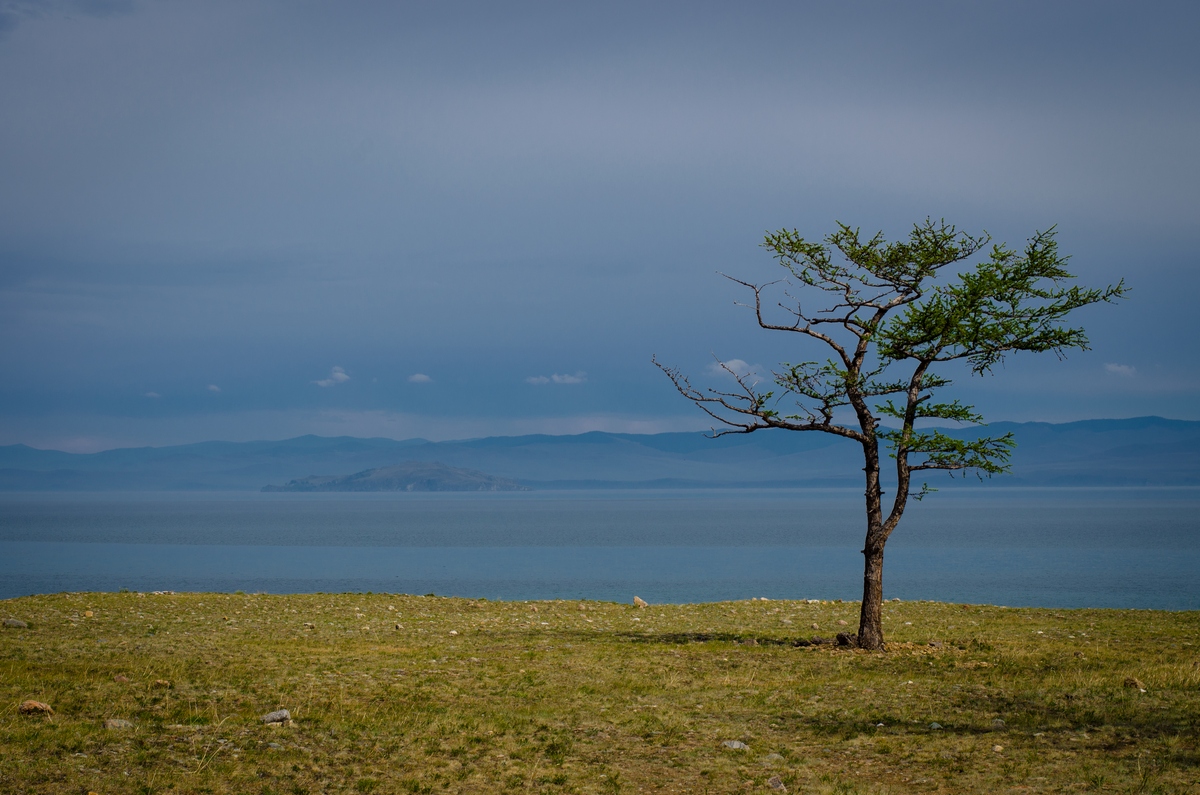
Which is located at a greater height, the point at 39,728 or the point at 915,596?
the point at 39,728

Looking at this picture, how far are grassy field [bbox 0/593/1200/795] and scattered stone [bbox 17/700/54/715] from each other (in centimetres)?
15

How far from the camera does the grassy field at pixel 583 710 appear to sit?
11859 millimetres

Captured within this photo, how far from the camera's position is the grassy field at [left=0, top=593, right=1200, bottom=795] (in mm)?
11859

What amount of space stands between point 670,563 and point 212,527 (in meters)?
127

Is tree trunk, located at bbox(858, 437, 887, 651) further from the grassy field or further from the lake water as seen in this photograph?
the lake water

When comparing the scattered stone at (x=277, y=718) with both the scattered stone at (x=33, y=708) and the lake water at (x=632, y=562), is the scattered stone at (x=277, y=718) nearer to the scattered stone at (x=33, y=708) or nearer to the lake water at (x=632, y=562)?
the scattered stone at (x=33, y=708)

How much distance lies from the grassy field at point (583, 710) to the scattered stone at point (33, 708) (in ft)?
0.50

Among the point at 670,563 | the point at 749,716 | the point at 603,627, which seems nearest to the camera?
the point at 749,716

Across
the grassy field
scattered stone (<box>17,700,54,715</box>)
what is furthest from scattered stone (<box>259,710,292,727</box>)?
scattered stone (<box>17,700,54,715</box>)

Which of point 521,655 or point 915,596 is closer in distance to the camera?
point 521,655

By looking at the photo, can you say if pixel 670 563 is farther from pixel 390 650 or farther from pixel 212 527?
pixel 212 527

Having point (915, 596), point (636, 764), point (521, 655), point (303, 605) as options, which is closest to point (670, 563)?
point (915, 596)

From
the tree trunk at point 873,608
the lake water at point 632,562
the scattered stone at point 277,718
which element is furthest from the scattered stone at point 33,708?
the lake water at point 632,562

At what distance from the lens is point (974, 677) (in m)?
18.1
